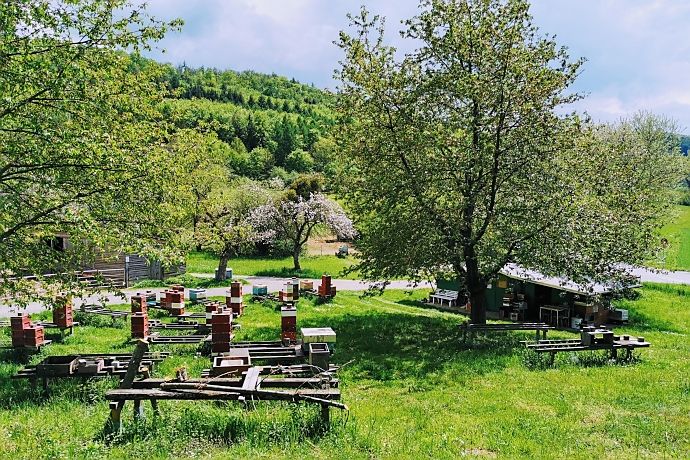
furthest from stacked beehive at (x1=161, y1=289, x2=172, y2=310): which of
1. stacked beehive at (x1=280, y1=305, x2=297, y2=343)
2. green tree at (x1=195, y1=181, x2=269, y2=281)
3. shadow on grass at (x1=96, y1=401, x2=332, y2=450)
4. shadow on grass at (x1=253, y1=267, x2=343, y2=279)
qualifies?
shadow on grass at (x1=253, y1=267, x2=343, y2=279)

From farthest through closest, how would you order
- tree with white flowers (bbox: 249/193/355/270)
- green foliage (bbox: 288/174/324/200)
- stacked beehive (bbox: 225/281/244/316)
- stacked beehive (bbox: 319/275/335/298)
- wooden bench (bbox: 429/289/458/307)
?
green foliage (bbox: 288/174/324/200) → tree with white flowers (bbox: 249/193/355/270) → wooden bench (bbox: 429/289/458/307) → stacked beehive (bbox: 319/275/335/298) → stacked beehive (bbox: 225/281/244/316)

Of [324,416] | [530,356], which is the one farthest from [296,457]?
[530,356]

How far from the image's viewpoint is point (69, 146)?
10.7 metres

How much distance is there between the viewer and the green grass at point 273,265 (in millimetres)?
40594

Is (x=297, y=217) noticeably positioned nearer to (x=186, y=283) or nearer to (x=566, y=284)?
(x=186, y=283)

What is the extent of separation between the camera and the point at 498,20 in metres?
16.9

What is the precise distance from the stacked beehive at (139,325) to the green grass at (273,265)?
75.2 feet

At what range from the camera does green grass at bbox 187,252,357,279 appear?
40.6 meters

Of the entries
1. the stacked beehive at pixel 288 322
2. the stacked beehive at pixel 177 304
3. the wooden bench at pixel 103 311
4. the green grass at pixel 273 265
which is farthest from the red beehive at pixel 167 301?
the green grass at pixel 273 265

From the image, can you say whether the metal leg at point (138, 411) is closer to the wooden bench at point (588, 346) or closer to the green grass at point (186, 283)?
the wooden bench at point (588, 346)

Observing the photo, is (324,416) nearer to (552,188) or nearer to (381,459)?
(381,459)

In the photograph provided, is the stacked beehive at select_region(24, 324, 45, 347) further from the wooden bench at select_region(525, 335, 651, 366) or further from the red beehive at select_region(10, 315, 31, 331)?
the wooden bench at select_region(525, 335, 651, 366)

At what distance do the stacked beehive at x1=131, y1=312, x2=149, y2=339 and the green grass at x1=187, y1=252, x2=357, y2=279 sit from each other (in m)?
22.9

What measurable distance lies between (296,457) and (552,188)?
12747mm
